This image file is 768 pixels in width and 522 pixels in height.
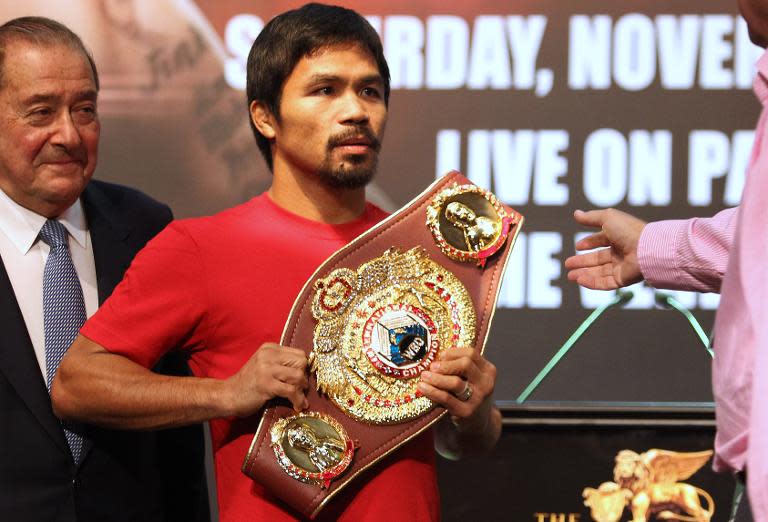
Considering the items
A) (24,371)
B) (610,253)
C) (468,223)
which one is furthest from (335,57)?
(24,371)

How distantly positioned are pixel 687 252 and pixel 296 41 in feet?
2.57

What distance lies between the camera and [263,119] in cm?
213

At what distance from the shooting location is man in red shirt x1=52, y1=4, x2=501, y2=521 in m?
1.81

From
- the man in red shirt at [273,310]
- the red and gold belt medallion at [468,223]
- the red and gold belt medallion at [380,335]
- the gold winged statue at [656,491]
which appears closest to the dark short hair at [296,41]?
the man in red shirt at [273,310]

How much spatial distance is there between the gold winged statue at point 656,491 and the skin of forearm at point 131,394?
1069 millimetres

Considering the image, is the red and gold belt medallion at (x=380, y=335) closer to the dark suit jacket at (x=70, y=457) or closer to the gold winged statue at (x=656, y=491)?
the dark suit jacket at (x=70, y=457)

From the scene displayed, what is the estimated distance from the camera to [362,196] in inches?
81.0

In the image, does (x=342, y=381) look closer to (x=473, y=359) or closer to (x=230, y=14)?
(x=473, y=359)

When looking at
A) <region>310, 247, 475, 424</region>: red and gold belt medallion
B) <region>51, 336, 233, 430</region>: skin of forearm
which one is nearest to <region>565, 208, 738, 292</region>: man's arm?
<region>310, 247, 475, 424</region>: red and gold belt medallion

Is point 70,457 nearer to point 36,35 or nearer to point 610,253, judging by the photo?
point 36,35

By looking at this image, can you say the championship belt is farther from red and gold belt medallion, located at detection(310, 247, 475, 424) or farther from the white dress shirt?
the white dress shirt

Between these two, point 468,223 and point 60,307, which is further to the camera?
point 60,307

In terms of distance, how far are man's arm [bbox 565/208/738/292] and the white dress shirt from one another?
1002 millimetres

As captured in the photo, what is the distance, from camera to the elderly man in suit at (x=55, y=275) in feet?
6.96
